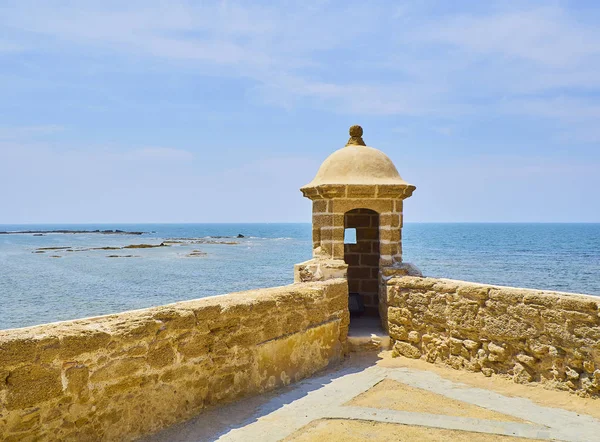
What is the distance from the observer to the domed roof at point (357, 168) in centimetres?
718

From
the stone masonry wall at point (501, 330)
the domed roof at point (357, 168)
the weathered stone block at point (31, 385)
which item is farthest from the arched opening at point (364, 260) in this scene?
the weathered stone block at point (31, 385)

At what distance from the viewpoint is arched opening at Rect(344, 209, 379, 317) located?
8883mm

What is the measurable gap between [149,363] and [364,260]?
551 centimetres

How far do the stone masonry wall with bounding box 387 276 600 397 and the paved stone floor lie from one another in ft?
0.66

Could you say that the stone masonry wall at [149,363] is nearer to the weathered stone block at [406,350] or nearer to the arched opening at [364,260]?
the weathered stone block at [406,350]

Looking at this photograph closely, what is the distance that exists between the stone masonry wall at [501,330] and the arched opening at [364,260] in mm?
2144

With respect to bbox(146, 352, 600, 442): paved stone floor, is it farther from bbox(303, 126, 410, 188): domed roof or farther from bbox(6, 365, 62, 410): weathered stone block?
bbox(303, 126, 410, 188): domed roof

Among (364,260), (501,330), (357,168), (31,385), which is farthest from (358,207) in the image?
(31,385)

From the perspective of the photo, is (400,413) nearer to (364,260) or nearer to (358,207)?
(358,207)

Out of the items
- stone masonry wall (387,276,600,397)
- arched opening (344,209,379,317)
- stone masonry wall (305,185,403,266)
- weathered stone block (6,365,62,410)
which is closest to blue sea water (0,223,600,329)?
arched opening (344,209,379,317)

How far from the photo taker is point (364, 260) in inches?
357

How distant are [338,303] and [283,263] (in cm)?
3541

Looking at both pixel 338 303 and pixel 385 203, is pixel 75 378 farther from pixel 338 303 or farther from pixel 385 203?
pixel 385 203

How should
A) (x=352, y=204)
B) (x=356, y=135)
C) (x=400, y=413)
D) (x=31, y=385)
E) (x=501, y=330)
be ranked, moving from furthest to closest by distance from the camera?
1. (x=356, y=135)
2. (x=352, y=204)
3. (x=501, y=330)
4. (x=400, y=413)
5. (x=31, y=385)
